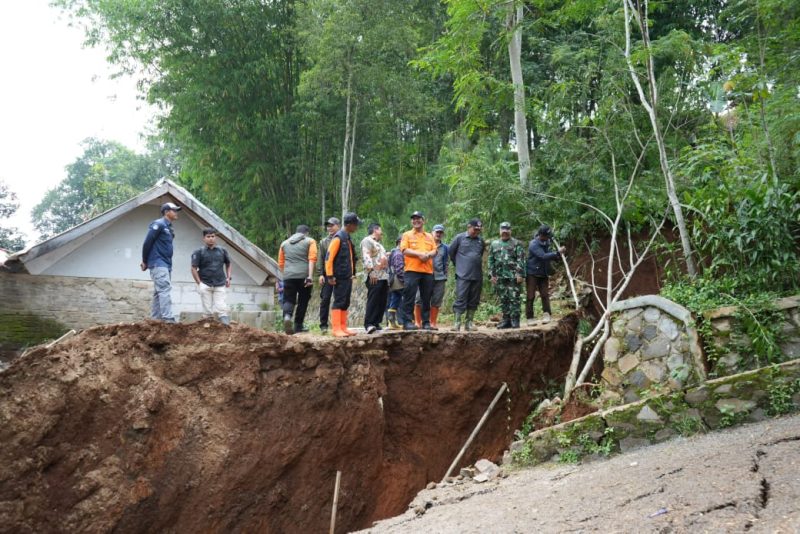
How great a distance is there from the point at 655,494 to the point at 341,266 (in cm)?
505

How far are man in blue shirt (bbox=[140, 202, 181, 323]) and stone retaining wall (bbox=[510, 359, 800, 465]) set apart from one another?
Answer: 5.15 metres

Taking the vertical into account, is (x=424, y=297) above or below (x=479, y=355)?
above

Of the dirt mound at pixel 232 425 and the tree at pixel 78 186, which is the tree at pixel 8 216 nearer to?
the tree at pixel 78 186

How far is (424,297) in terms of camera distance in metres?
9.22

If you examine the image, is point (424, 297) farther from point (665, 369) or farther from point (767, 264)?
point (767, 264)

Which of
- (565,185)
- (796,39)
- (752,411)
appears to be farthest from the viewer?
(565,185)

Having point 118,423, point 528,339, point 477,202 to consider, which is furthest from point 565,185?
point 118,423

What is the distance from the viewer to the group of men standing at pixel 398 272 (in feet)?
28.4

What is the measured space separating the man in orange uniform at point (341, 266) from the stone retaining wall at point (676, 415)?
325cm

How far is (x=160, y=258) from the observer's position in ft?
26.5

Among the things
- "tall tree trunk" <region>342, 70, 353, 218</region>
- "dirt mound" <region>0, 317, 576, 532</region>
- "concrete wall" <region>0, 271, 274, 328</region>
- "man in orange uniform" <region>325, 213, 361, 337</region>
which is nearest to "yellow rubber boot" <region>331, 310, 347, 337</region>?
"man in orange uniform" <region>325, 213, 361, 337</region>

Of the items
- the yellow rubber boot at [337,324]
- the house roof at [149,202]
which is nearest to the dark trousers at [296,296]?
the yellow rubber boot at [337,324]

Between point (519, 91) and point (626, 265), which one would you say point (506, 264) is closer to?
point (626, 265)

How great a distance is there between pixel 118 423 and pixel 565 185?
9.65 meters
